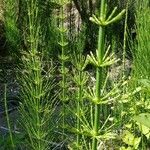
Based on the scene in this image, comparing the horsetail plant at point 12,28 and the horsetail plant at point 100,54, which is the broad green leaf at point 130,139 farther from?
the horsetail plant at point 12,28

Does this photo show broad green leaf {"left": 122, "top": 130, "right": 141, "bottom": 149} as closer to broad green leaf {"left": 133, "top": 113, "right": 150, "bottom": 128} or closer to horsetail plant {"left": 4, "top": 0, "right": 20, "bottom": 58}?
broad green leaf {"left": 133, "top": 113, "right": 150, "bottom": 128}

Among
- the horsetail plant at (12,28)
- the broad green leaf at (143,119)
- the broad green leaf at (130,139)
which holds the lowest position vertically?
the broad green leaf at (130,139)

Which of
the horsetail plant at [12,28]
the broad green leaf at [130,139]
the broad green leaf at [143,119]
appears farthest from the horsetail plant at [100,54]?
the horsetail plant at [12,28]

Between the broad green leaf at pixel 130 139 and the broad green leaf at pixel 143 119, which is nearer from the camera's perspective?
the broad green leaf at pixel 143 119

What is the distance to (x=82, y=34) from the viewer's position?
378cm

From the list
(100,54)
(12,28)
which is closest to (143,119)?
(100,54)

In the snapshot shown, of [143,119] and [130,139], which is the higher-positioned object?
[143,119]

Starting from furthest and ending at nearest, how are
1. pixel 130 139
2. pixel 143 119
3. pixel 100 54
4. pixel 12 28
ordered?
pixel 12 28 → pixel 130 139 → pixel 143 119 → pixel 100 54

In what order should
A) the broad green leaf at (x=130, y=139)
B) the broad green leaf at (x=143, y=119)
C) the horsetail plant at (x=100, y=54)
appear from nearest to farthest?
the horsetail plant at (x=100, y=54) → the broad green leaf at (x=143, y=119) → the broad green leaf at (x=130, y=139)

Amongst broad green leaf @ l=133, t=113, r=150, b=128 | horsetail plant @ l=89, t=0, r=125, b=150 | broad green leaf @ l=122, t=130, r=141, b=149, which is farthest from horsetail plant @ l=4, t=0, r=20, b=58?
horsetail plant @ l=89, t=0, r=125, b=150

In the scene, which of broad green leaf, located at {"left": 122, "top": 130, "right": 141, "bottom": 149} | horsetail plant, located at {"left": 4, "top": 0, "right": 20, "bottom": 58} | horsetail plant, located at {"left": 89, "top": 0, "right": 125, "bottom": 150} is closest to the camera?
horsetail plant, located at {"left": 89, "top": 0, "right": 125, "bottom": 150}

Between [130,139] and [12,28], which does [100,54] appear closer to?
[130,139]

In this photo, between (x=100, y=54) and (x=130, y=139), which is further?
(x=130, y=139)

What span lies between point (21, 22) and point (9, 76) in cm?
52
